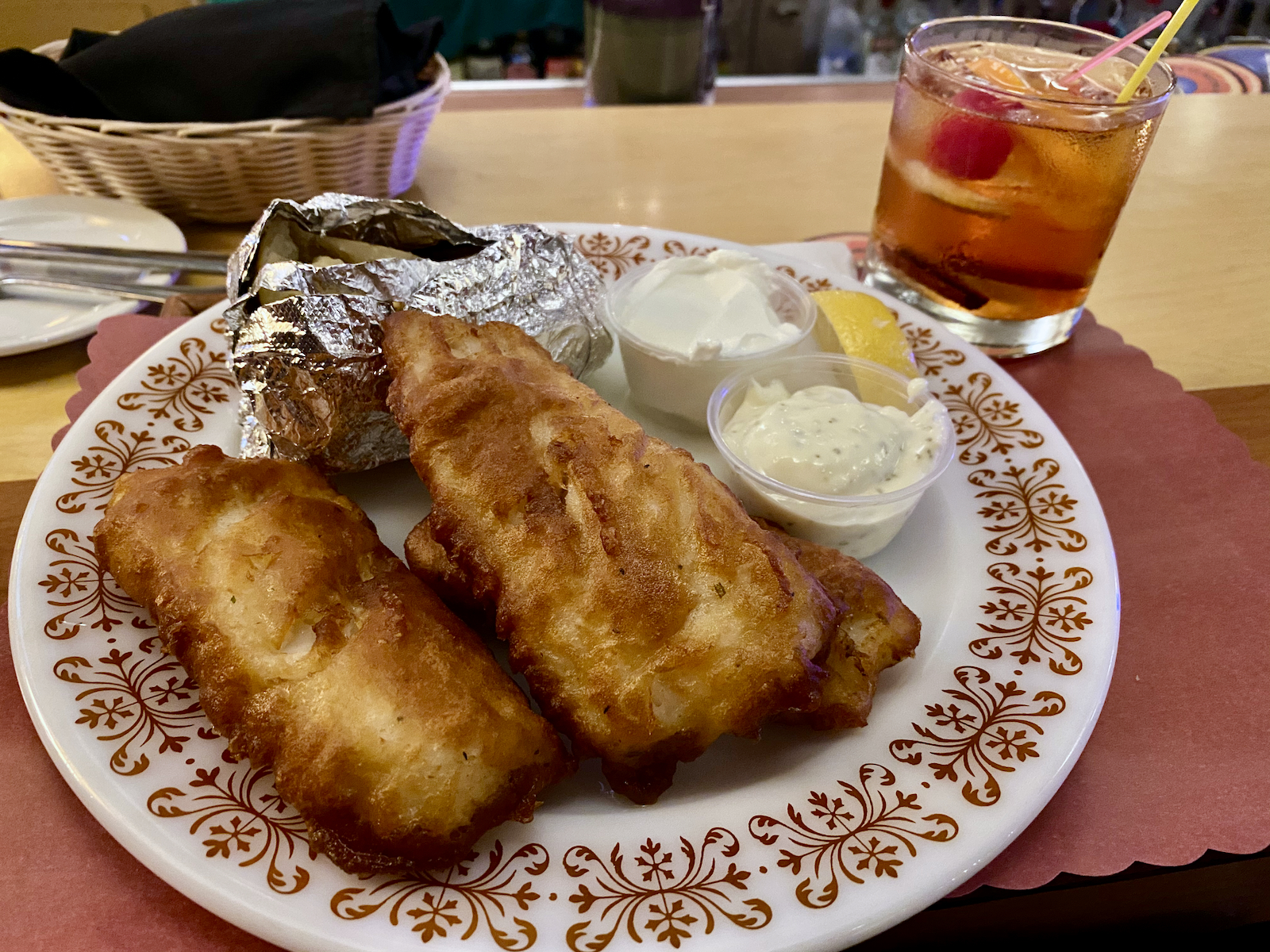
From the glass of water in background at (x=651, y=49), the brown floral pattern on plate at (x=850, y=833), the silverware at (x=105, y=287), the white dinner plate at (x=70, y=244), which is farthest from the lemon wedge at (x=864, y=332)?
the glass of water in background at (x=651, y=49)

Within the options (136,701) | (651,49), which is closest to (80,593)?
(136,701)

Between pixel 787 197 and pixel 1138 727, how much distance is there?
6.14 ft

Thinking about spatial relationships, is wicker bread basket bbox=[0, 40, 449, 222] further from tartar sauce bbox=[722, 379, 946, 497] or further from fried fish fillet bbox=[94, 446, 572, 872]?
tartar sauce bbox=[722, 379, 946, 497]

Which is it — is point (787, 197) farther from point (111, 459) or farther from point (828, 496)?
point (111, 459)

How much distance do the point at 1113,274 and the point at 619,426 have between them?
1742 millimetres

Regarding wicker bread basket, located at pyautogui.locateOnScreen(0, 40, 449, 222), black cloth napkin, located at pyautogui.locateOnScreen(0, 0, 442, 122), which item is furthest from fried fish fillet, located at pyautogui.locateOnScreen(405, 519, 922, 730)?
black cloth napkin, located at pyautogui.locateOnScreen(0, 0, 442, 122)

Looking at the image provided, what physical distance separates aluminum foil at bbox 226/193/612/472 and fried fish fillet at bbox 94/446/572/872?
0.21 m

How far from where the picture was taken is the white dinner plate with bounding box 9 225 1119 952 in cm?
93

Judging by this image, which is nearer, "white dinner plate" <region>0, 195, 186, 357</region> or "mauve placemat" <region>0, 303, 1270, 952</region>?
"mauve placemat" <region>0, 303, 1270, 952</region>

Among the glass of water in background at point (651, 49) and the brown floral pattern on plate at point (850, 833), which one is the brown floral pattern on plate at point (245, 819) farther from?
the glass of water in background at point (651, 49)

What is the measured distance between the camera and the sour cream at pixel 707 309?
1.70 meters

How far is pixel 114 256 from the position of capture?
199 centimetres

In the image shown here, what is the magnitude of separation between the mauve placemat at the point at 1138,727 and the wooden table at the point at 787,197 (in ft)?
0.63

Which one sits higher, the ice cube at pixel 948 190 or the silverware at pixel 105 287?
the ice cube at pixel 948 190
